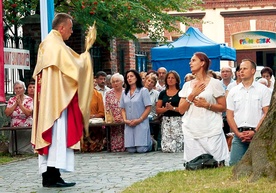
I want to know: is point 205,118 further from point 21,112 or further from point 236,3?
point 236,3

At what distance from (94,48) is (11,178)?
36.4 ft

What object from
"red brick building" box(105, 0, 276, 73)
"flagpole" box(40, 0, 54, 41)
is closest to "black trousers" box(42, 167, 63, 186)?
"flagpole" box(40, 0, 54, 41)

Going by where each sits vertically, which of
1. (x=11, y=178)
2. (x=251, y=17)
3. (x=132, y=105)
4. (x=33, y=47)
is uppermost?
(x=251, y=17)

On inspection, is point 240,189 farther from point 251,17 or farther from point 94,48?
point 251,17

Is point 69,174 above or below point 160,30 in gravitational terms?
below

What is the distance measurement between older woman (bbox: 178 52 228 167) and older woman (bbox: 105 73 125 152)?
18.1 ft

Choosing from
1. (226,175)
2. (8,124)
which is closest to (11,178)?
(226,175)

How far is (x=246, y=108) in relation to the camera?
35.8ft

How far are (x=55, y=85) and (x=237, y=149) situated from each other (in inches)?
103

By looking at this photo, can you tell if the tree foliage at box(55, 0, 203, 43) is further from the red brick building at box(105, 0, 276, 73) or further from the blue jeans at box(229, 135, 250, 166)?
the red brick building at box(105, 0, 276, 73)

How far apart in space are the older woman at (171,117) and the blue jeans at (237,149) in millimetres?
4993

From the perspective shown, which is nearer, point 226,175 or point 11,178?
point 226,175

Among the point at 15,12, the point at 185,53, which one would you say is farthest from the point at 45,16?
the point at 185,53

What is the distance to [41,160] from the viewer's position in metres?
10.1
